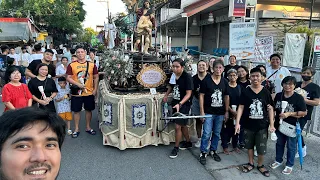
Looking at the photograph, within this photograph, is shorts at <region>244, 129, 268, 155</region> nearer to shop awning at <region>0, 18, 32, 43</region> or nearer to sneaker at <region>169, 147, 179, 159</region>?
sneaker at <region>169, 147, 179, 159</region>

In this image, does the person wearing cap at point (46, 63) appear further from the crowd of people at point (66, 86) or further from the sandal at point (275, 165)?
the sandal at point (275, 165)

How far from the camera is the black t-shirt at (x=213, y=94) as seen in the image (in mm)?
3834

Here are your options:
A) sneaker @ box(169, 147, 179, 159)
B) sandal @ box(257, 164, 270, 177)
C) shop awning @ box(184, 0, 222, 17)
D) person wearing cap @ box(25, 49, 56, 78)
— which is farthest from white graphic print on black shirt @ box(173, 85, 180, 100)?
shop awning @ box(184, 0, 222, 17)

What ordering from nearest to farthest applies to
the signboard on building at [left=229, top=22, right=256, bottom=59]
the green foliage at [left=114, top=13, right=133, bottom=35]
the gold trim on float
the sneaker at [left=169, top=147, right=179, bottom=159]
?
1. the sneaker at [left=169, top=147, right=179, bottom=159]
2. the gold trim on float
3. the signboard on building at [left=229, top=22, right=256, bottom=59]
4. the green foliage at [left=114, top=13, right=133, bottom=35]

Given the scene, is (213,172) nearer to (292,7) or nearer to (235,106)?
(235,106)

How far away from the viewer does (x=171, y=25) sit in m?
20.5

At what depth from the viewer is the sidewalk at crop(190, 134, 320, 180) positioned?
11.5 ft

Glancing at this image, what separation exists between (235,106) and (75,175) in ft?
8.97

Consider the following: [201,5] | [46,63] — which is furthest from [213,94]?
[201,5]

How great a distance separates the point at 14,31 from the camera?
18.3 meters

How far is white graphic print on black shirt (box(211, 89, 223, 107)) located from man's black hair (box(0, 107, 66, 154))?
2.89m

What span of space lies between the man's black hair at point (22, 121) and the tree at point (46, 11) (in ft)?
90.4

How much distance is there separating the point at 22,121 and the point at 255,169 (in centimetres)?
347

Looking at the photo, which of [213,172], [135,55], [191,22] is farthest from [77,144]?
[191,22]
